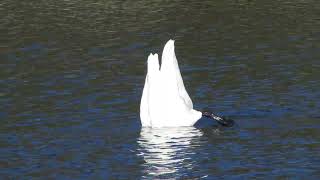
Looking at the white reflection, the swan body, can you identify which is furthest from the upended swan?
the white reflection

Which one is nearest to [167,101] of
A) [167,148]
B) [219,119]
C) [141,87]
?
[219,119]

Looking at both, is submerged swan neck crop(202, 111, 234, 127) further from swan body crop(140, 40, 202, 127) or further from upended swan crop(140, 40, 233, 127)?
swan body crop(140, 40, 202, 127)

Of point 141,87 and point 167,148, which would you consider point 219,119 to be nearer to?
point 167,148

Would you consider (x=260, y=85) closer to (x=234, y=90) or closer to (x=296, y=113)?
(x=234, y=90)

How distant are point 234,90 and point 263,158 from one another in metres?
12.7

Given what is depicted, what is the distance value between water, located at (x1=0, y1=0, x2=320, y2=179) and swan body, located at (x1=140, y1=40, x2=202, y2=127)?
56 cm

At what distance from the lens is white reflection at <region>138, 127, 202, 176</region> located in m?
39.1

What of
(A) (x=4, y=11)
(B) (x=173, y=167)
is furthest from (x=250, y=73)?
(A) (x=4, y=11)

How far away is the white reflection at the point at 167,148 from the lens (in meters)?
39.1

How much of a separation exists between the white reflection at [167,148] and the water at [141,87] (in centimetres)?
8

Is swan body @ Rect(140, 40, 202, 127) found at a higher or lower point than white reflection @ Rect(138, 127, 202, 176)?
higher

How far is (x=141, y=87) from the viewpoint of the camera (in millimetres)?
55844

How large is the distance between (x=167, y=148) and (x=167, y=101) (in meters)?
3.51

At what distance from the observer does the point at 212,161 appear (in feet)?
131
